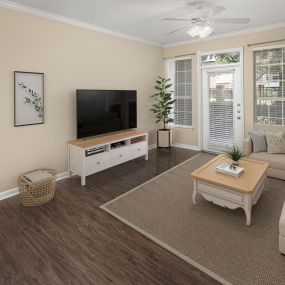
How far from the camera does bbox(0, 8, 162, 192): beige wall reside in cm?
318

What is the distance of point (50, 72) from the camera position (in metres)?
3.61

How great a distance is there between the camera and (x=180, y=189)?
346 cm

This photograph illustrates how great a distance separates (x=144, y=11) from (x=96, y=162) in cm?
255

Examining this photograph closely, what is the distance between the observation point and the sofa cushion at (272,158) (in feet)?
12.0

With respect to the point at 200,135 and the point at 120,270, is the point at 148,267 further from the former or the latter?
the point at 200,135

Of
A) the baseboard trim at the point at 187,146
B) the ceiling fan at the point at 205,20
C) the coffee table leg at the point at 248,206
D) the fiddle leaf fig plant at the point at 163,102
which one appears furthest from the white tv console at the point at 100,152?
the coffee table leg at the point at 248,206

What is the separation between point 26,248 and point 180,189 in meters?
2.16

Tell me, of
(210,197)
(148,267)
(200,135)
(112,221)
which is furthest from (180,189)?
(200,135)

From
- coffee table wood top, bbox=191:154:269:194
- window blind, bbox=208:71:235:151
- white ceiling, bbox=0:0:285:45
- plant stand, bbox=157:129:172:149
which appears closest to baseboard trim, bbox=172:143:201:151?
window blind, bbox=208:71:235:151

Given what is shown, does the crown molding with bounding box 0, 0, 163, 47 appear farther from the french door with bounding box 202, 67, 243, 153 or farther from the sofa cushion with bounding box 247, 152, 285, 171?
the sofa cushion with bounding box 247, 152, 285, 171

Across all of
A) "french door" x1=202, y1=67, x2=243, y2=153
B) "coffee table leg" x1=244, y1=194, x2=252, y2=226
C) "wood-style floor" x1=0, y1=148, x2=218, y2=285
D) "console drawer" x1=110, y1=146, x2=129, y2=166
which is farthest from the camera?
"french door" x1=202, y1=67, x2=243, y2=153

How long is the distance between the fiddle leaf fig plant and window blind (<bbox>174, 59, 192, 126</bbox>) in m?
0.22

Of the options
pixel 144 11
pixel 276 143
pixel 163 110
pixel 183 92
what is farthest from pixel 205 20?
pixel 183 92

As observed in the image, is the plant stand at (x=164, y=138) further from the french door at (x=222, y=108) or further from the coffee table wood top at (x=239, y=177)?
the coffee table wood top at (x=239, y=177)
